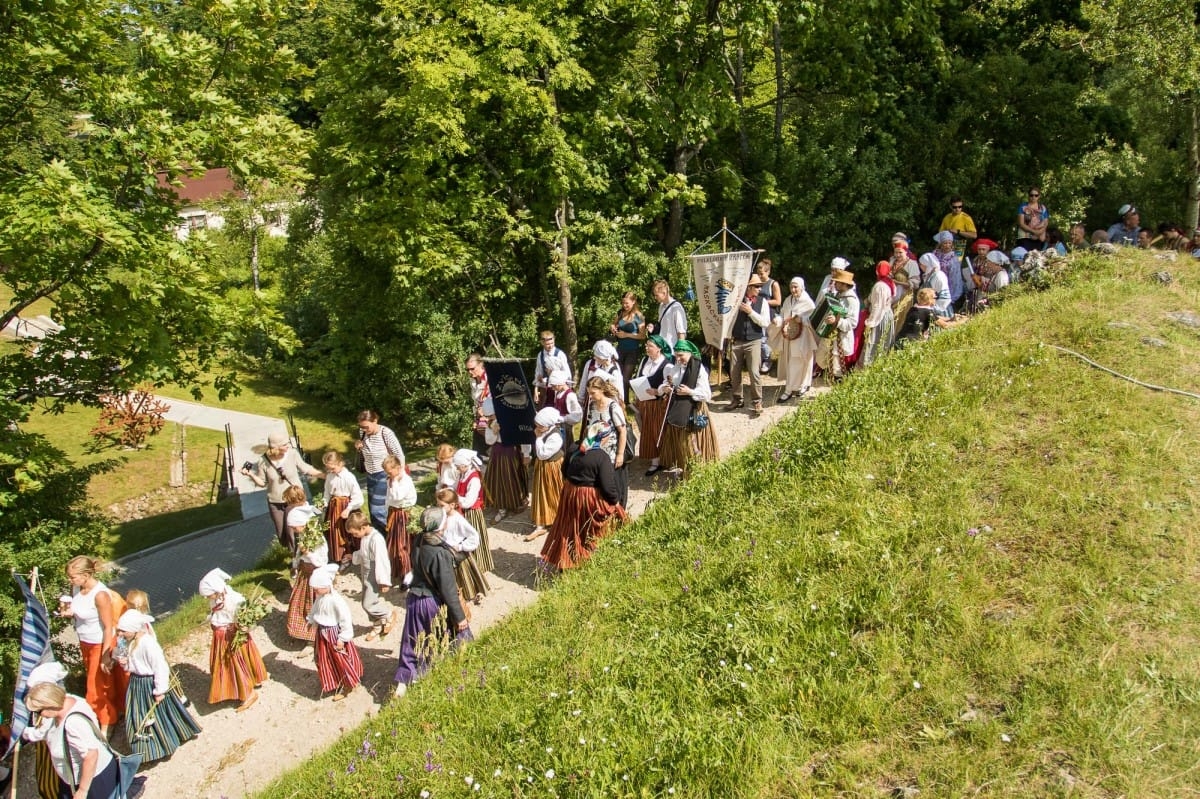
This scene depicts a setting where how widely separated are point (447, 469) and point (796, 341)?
16.8ft

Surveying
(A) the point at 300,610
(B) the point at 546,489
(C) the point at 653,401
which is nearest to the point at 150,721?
(A) the point at 300,610

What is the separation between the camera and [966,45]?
50.2 feet

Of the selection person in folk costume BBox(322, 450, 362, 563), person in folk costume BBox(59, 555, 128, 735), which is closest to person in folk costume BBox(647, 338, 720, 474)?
person in folk costume BBox(322, 450, 362, 563)

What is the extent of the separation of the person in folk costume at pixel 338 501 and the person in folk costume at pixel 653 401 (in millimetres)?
3426

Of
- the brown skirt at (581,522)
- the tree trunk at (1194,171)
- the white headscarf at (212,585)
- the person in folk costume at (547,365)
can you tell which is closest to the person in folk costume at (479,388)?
the person in folk costume at (547,365)

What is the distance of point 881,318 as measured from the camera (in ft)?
34.1

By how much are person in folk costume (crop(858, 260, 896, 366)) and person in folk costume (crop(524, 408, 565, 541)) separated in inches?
164

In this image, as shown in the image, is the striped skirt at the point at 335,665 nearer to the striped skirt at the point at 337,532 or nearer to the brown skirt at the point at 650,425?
the striped skirt at the point at 337,532

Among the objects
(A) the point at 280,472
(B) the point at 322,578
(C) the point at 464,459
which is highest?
(C) the point at 464,459

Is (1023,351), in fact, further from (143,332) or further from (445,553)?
(143,332)

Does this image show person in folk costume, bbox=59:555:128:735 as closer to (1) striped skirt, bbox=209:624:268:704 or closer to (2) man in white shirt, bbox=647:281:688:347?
(1) striped skirt, bbox=209:624:268:704

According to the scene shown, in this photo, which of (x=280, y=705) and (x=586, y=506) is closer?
(x=280, y=705)

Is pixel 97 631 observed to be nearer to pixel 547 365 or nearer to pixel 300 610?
pixel 300 610

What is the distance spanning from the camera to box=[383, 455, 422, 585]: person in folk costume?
8406 millimetres
